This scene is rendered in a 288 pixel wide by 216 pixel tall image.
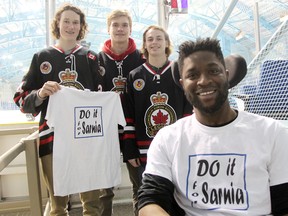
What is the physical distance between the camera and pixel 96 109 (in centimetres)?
175

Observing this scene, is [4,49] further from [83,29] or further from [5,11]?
[83,29]

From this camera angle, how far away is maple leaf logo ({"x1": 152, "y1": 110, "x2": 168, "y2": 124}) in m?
1.76

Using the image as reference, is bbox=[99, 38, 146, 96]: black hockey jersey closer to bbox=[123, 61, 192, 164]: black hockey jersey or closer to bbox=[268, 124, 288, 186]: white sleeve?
bbox=[123, 61, 192, 164]: black hockey jersey

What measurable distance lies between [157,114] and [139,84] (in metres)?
0.23

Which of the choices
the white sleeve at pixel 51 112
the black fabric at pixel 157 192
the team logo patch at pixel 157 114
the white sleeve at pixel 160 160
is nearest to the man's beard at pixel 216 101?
the white sleeve at pixel 160 160

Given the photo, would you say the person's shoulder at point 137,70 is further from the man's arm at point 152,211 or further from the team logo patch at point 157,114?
the man's arm at point 152,211

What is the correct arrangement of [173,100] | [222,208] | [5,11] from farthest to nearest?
[5,11]
[173,100]
[222,208]

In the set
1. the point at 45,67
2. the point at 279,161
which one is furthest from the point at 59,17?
the point at 279,161

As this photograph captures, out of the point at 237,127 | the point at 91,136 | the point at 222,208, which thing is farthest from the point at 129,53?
the point at 222,208

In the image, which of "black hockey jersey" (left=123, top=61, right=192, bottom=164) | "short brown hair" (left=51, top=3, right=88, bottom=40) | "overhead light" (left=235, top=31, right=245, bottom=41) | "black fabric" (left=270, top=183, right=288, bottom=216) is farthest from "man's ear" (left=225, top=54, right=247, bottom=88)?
"overhead light" (left=235, top=31, right=245, bottom=41)

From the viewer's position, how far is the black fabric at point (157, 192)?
36.4 inches

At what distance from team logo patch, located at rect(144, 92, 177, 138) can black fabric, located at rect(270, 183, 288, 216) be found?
3.13 ft

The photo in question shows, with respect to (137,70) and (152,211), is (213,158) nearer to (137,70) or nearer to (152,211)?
(152,211)

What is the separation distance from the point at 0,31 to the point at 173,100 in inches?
83.2
